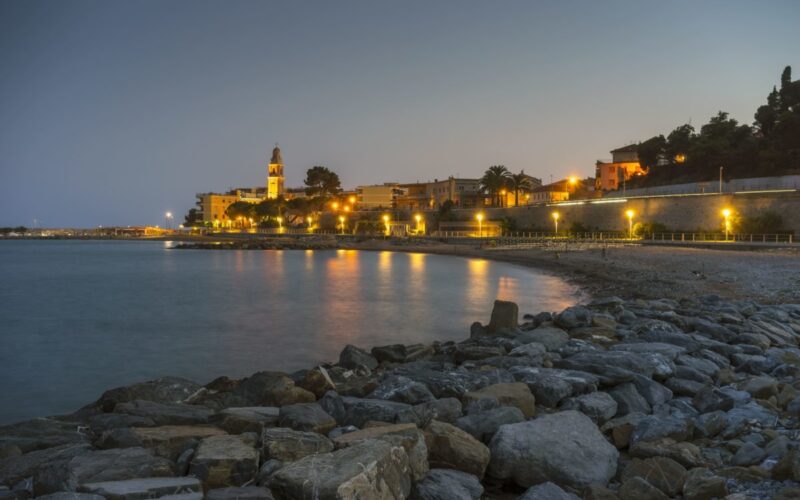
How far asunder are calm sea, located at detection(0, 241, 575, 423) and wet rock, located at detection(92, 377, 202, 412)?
8.42 ft

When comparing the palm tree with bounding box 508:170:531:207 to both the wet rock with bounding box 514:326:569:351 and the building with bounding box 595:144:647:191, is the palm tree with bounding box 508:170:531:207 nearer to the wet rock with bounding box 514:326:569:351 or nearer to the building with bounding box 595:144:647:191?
the building with bounding box 595:144:647:191

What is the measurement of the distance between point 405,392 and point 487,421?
119cm

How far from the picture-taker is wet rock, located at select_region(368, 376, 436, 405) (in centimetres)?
584

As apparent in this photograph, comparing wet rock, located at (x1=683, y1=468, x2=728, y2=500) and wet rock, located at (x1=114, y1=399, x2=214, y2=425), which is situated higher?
wet rock, located at (x1=683, y1=468, x2=728, y2=500)

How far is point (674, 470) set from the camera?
164 inches

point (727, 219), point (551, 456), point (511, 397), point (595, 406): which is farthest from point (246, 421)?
point (727, 219)

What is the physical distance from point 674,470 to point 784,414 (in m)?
2.11

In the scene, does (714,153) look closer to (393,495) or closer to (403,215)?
(403,215)

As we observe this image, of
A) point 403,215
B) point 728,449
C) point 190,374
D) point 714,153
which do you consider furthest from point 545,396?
point 403,215

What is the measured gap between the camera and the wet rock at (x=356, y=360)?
31.3ft

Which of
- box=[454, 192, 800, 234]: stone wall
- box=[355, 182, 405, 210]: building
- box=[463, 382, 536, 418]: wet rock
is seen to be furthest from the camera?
box=[355, 182, 405, 210]: building

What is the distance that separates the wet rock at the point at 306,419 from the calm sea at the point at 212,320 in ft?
20.3

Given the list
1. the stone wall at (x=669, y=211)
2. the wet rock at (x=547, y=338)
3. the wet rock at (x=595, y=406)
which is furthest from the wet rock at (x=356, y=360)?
the stone wall at (x=669, y=211)

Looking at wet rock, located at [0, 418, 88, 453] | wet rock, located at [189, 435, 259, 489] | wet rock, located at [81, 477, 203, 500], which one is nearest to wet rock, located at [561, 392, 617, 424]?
wet rock, located at [189, 435, 259, 489]
